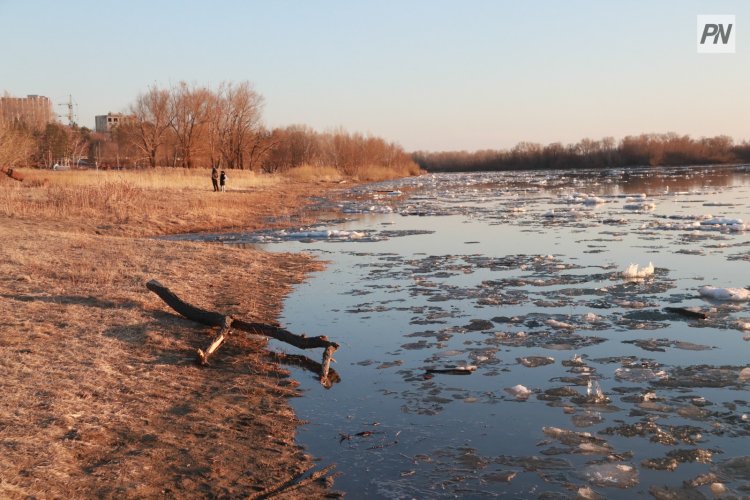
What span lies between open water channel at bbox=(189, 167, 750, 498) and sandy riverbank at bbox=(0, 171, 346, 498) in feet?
2.01

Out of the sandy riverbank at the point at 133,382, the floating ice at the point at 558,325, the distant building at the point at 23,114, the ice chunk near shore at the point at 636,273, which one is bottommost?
the sandy riverbank at the point at 133,382

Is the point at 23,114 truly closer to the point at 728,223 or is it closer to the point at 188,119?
the point at 188,119

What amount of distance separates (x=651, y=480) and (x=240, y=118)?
236 ft

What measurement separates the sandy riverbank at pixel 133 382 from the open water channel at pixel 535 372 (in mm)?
614

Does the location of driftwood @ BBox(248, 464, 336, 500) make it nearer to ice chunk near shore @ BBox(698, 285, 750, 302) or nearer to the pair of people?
ice chunk near shore @ BBox(698, 285, 750, 302)

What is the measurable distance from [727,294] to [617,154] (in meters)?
96.2

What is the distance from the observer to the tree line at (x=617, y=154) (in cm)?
9531

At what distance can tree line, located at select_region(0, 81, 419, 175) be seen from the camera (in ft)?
217

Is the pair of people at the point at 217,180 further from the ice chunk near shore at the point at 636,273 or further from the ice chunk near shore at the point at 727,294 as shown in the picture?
the ice chunk near shore at the point at 727,294

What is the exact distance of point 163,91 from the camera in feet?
216

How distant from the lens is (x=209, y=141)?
2729 inches

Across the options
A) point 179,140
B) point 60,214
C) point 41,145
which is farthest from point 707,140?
point 60,214

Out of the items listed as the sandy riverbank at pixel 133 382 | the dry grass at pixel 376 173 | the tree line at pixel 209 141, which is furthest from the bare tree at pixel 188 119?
the sandy riverbank at pixel 133 382

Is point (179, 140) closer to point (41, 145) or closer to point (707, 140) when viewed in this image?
point (41, 145)
